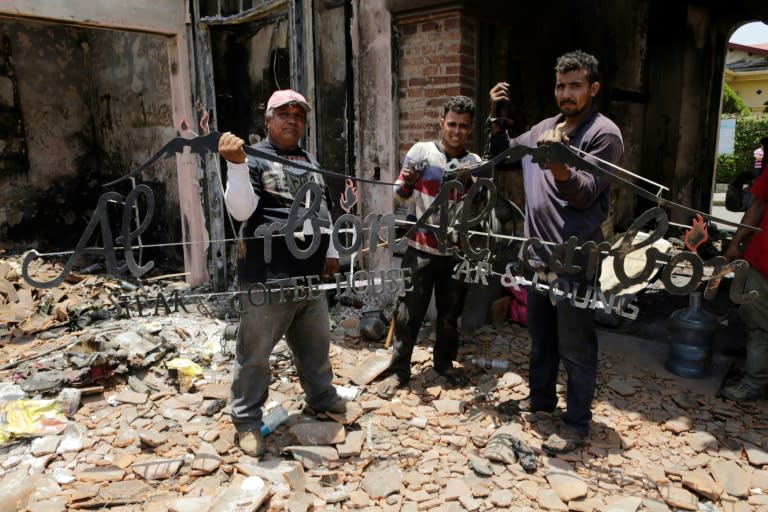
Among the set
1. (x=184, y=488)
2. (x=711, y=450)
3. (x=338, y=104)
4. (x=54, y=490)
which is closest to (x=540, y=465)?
(x=711, y=450)

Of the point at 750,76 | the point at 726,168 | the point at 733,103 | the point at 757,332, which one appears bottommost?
the point at 757,332

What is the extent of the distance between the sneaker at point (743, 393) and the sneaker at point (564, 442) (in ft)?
4.51

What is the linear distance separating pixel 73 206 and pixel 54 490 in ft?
27.6

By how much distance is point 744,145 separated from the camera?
17812mm

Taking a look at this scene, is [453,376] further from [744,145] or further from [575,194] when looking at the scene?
[744,145]

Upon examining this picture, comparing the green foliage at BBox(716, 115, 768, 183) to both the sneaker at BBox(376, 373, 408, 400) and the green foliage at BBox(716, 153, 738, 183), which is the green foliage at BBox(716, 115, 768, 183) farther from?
the sneaker at BBox(376, 373, 408, 400)

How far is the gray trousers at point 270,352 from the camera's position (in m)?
3.23

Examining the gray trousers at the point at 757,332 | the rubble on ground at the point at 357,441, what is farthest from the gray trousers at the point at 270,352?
the gray trousers at the point at 757,332

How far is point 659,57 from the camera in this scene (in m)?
8.59

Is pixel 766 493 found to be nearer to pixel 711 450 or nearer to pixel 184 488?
pixel 711 450

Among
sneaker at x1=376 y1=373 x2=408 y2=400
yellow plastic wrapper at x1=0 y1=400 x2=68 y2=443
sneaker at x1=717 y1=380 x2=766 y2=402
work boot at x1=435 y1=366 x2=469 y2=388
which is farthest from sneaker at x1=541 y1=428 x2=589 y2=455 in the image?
yellow plastic wrapper at x1=0 y1=400 x2=68 y2=443

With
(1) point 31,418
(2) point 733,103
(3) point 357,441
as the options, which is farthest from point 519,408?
(2) point 733,103

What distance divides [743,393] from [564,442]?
1.66 metres

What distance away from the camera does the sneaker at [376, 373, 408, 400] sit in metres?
4.10
